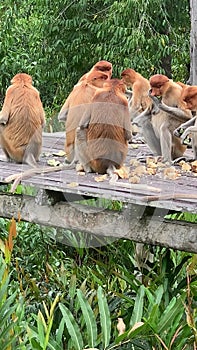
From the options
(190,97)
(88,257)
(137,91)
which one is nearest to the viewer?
(190,97)

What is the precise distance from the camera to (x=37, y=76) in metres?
11.3

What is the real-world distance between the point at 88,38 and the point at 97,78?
603cm

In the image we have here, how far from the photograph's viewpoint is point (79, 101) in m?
4.79

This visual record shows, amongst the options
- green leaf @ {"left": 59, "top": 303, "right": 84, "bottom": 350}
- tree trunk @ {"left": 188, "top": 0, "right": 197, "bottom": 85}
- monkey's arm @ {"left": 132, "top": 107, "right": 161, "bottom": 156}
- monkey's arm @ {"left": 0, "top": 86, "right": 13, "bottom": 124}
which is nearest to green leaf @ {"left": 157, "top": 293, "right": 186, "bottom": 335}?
green leaf @ {"left": 59, "top": 303, "right": 84, "bottom": 350}

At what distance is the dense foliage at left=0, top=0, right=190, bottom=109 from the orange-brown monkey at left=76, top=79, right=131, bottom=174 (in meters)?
4.84

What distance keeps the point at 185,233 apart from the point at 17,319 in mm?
1295

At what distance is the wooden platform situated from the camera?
3609 millimetres

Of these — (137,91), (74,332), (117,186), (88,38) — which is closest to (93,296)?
(117,186)

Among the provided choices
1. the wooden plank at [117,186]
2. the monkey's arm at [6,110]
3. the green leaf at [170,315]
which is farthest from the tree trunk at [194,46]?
the green leaf at [170,315]

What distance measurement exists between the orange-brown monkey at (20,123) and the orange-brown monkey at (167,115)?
821 mm

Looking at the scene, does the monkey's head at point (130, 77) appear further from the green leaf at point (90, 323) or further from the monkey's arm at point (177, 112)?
the green leaf at point (90, 323)

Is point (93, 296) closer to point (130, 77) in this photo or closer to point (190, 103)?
point (190, 103)

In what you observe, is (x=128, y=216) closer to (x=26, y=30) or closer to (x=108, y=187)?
(x=108, y=187)

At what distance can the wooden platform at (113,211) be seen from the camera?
361cm
